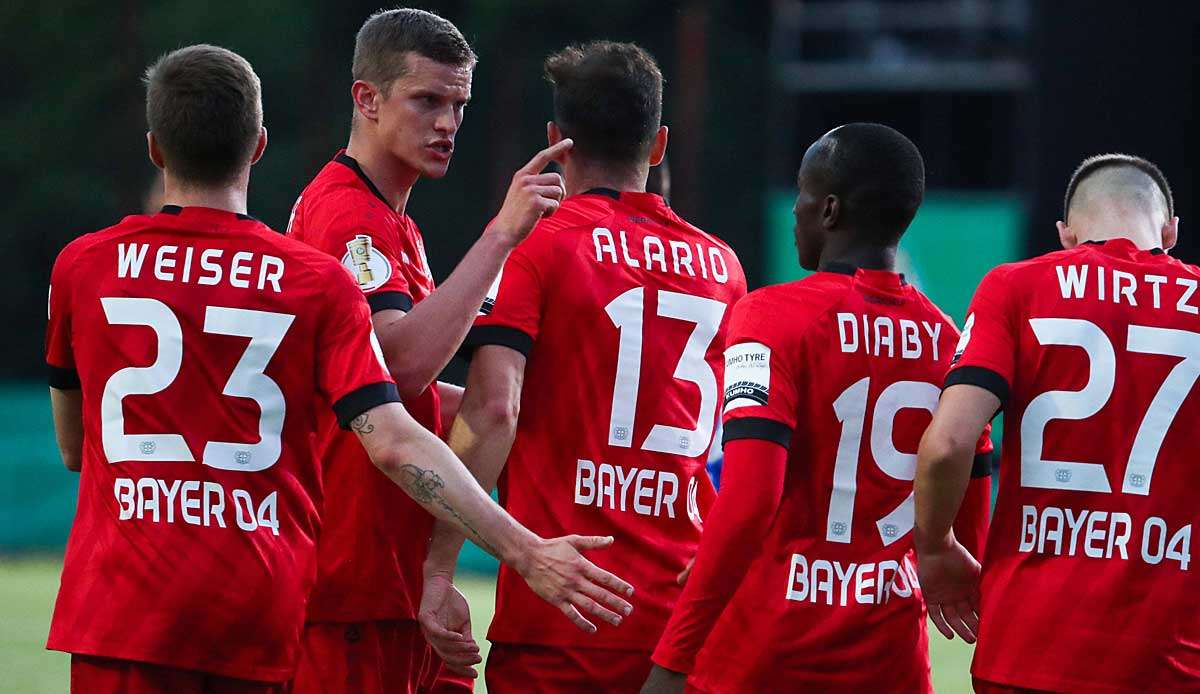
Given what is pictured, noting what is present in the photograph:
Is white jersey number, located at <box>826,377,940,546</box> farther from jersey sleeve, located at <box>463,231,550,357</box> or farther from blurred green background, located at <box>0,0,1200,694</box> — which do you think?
blurred green background, located at <box>0,0,1200,694</box>

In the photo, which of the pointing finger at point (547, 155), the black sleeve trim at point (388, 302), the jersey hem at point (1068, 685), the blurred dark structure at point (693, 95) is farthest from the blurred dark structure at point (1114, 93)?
the black sleeve trim at point (388, 302)

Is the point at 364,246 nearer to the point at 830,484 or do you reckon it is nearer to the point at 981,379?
the point at 830,484

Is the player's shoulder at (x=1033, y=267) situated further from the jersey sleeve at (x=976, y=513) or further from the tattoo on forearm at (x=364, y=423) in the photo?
the tattoo on forearm at (x=364, y=423)

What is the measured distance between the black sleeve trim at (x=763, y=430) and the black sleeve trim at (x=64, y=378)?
1.63m

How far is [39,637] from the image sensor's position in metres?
12.0

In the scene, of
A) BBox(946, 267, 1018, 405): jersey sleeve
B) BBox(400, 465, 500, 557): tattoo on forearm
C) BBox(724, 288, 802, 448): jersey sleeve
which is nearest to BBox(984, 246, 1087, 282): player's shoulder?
BBox(946, 267, 1018, 405): jersey sleeve

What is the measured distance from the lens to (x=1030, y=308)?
429cm

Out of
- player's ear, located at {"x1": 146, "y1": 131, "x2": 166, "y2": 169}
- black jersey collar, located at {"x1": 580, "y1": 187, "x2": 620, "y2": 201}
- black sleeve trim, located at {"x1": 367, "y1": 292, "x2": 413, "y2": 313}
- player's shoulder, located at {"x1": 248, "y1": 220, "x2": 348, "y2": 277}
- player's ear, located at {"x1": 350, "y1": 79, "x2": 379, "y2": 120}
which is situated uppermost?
player's ear, located at {"x1": 350, "y1": 79, "x2": 379, "y2": 120}

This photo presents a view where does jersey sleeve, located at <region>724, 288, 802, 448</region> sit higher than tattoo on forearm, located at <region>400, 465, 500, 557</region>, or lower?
higher

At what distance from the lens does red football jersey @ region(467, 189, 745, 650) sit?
15.1ft

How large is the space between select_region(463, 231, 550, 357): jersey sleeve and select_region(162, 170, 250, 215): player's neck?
28.3 inches

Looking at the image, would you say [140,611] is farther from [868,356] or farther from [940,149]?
[940,149]

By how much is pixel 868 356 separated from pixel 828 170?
20.4 inches

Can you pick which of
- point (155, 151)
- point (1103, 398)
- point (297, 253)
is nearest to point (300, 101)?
point (155, 151)
